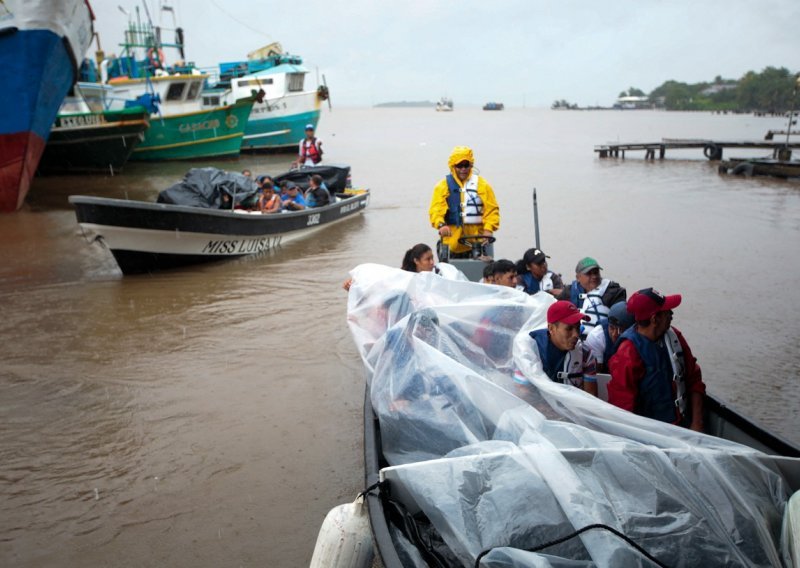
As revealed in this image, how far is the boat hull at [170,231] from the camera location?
9016 millimetres

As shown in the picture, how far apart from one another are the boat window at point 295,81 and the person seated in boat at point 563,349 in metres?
30.9

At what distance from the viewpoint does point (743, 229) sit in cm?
1430

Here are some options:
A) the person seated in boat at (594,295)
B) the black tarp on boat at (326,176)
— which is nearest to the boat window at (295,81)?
the black tarp on boat at (326,176)

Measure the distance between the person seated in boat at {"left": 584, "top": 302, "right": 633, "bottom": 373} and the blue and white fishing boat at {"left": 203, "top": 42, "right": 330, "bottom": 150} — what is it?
2933cm

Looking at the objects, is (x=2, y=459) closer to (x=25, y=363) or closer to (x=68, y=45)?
(x=25, y=363)

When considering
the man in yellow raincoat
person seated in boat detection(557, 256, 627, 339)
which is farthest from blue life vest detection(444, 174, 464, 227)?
person seated in boat detection(557, 256, 627, 339)

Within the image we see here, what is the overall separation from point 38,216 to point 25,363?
34.4 ft

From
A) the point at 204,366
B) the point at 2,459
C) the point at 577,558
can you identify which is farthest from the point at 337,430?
the point at 577,558

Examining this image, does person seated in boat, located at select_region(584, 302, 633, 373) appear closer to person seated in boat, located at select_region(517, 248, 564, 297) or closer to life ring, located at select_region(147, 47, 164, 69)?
person seated in boat, located at select_region(517, 248, 564, 297)

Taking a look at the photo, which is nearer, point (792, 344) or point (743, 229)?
point (792, 344)

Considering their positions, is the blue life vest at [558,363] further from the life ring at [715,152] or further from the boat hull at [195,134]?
the life ring at [715,152]

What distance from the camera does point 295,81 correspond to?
32.7 m

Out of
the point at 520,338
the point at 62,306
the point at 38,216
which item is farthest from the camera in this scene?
the point at 38,216

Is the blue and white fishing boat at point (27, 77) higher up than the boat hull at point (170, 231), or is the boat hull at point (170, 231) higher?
the blue and white fishing boat at point (27, 77)
